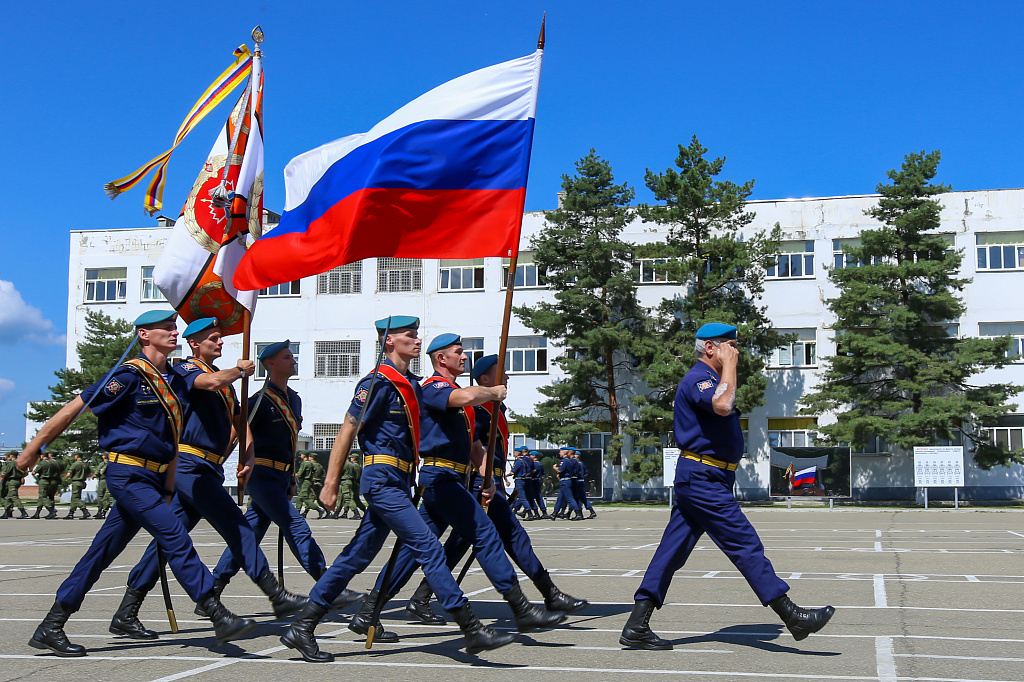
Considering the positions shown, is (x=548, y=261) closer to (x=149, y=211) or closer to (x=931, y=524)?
(x=931, y=524)

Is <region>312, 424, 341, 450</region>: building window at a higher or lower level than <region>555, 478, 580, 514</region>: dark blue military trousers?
higher

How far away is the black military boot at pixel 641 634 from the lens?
6582 millimetres

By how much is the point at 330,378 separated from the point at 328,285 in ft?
13.5

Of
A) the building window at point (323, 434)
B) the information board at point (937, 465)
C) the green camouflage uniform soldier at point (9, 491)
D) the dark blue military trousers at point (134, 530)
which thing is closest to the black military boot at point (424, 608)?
the dark blue military trousers at point (134, 530)

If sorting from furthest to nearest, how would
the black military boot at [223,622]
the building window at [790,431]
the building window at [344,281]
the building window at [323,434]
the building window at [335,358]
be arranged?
the building window at [344,281]
the building window at [335,358]
the building window at [323,434]
the building window at [790,431]
the black military boot at [223,622]

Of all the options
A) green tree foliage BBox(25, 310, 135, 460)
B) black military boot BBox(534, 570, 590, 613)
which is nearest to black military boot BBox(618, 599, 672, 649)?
black military boot BBox(534, 570, 590, 613)

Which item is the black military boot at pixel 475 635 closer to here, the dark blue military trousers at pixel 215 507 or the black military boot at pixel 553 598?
the black military boot at pixel 553 598

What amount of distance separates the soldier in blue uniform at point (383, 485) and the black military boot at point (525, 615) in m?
0.42

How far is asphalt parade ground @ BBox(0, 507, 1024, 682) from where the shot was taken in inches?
232

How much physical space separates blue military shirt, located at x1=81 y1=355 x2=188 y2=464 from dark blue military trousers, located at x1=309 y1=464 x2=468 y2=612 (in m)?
1.32

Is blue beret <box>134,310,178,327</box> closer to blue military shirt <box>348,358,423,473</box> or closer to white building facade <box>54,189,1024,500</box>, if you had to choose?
blue military shirt <box>348,358,423,473</box>

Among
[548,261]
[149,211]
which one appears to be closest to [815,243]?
[548,261]

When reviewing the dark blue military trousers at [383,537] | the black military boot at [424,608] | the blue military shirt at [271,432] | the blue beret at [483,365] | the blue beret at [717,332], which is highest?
the blue beret at [717,332]

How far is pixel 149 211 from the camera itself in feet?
34.1
